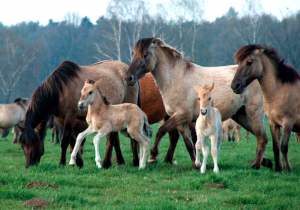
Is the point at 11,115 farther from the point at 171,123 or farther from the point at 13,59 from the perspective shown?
the point at 13,59

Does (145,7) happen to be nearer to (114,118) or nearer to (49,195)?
(114,118)

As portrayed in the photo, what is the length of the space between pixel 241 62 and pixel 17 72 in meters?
47.4

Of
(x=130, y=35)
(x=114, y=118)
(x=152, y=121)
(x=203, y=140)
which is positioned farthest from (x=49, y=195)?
(x=130, y=35)

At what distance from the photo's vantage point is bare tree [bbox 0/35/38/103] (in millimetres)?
46875

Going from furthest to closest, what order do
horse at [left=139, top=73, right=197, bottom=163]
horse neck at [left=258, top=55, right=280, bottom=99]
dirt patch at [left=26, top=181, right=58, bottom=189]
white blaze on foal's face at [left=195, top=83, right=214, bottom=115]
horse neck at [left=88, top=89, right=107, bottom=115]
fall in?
horse at [left=139, top=73, right=197, bottom=163], horse neck at [left=88, top=89, right=107, bottom=115], horse neck at [left=258, top=55, right=280, bottom=99], white blaze on foal's face at [left=195, top=83, right=214, bottom=115], dirt patch at [left=26, top=181, right=58, bottom=189]

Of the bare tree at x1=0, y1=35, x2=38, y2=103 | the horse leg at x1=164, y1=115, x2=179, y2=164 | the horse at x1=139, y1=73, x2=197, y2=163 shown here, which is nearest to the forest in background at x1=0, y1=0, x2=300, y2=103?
the bare tree at x1=0, y1=35, x2=38, y2=103

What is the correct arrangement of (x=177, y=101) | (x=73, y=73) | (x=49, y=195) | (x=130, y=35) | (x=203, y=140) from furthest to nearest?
(x=130, y=35) → (x=73, y=73) → (x=177, y=101) → (x=203, y=140) → (x=49, y=195)

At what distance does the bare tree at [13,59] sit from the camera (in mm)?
46875

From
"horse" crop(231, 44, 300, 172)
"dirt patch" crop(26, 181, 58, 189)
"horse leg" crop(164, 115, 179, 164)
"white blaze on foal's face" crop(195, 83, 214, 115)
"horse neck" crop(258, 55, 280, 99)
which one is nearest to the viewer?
"dirt patch" crop(26, 181, 58, 189)

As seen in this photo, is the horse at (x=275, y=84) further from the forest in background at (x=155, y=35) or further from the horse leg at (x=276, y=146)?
the forest in background at (x=155, y=35)

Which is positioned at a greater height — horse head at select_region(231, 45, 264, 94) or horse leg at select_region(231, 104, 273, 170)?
horse head at select_region(231, 45, 264, 94)

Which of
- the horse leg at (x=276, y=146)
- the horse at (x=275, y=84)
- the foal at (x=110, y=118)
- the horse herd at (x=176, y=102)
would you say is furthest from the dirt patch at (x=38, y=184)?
the horse leg at (x=276, y=146)

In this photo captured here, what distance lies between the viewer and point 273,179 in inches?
244

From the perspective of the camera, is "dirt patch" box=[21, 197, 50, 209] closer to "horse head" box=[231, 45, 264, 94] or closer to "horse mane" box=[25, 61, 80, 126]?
"horse mane" box=[25, 61, 80, 126]
